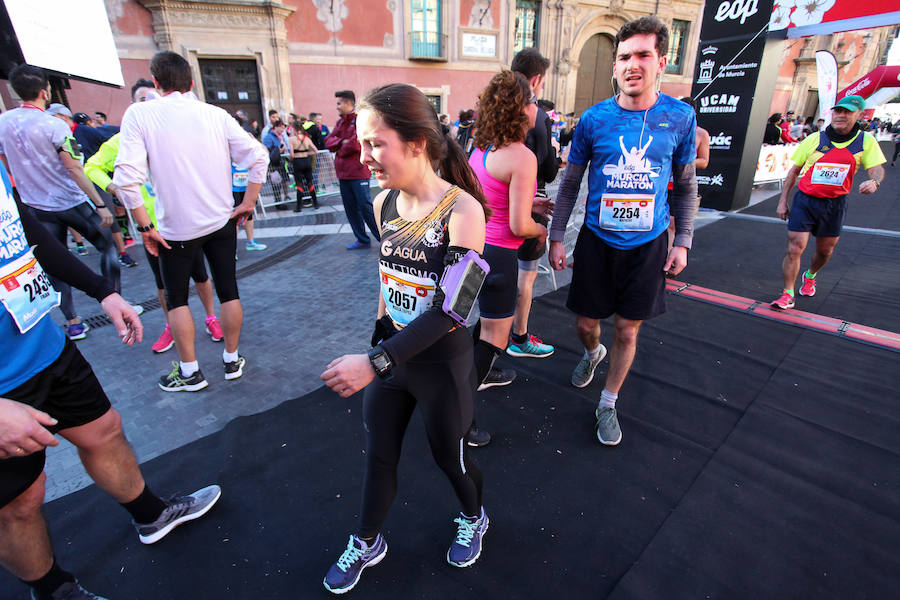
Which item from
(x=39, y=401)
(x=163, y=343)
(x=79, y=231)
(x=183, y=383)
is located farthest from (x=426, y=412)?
(x=79, y=231)

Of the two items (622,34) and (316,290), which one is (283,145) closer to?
(316,290)

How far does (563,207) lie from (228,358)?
264 cm

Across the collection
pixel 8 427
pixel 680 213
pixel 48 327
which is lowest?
pixel 8 427

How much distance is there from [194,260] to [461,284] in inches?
102

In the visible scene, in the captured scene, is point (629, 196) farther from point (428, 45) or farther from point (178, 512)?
point (428, 45)

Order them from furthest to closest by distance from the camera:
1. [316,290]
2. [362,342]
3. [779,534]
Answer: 1. [316,290]
2. [362,342]
3. [779,534]

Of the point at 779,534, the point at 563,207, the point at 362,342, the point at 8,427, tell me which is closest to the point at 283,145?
the point at 362,342

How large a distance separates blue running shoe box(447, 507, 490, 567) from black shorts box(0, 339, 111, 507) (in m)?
1.53

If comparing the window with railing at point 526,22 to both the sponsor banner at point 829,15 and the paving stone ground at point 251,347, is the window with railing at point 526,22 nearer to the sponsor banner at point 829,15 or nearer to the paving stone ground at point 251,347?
the sponsor banner at point 829,15

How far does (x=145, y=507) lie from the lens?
1.98 metres

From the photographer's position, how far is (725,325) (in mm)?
4141

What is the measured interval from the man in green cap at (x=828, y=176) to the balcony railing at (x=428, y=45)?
1684 cm

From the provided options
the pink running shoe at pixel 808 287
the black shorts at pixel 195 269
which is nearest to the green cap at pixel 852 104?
the pink running shoe at pixel 808 287

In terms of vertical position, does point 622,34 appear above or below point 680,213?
above
